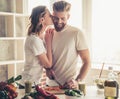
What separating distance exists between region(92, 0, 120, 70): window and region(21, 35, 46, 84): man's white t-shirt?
1.76 meters

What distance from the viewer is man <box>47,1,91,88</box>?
270cm

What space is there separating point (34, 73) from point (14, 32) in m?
1.64

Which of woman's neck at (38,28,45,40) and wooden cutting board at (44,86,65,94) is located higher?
woman's neck at (38,28,45,40)

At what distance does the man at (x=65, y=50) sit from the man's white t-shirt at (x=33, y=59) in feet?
0.62

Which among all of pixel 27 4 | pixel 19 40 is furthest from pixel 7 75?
pixel 27 4

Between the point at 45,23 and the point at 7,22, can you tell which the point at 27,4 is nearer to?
the point at 7,22

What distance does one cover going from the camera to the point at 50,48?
9.19 feet

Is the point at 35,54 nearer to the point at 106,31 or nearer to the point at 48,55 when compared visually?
the point at 48,55

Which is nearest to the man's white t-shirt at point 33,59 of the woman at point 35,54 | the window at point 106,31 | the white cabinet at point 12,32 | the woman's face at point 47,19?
the woman at point 35,54

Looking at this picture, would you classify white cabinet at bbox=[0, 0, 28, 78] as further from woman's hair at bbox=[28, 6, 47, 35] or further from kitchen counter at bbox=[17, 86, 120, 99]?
kitchen counter at bbox=[17, 86, 120, 99]

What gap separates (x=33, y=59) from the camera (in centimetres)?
258

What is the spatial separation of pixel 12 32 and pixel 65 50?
5.24 ft

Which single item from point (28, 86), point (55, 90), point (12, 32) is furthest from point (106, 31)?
point (28, 86)

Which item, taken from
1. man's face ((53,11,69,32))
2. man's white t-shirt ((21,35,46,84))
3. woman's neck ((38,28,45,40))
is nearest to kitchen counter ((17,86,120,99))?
man's white t-shirt ((21,35,46,84))
